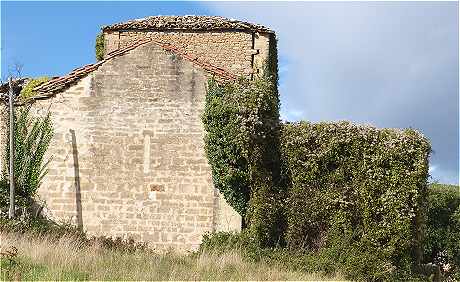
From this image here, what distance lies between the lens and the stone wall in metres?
25.8

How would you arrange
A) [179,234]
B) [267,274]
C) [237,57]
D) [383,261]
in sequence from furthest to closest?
[237,57] → [179,234] → [383,261] → [267,274]

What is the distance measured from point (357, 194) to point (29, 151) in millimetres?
9309

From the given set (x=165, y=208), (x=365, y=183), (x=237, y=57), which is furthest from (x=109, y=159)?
(x=237, y=57)

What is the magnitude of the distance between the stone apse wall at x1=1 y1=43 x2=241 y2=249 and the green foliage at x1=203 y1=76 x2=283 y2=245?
461mm

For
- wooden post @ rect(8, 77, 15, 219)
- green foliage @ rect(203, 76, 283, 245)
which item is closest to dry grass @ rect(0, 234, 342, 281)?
green foliage @ rect(203, 76, 283, 245)

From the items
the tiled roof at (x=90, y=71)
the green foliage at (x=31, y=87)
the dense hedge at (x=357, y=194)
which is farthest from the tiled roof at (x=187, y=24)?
the dense hedge at (x=357, y=194)

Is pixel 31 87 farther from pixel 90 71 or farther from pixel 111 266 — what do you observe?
pixel 111 266

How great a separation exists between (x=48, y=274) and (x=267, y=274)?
512cm

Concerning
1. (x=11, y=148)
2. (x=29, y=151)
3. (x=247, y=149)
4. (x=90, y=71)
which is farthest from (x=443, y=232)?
(x=11, y=148)

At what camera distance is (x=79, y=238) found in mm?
17406

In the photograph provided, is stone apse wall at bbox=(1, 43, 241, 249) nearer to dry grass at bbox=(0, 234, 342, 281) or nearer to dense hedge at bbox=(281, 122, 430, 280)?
dry grass at bbox=(0, 234, 342, 281)

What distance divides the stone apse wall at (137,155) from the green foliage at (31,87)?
0.44 m

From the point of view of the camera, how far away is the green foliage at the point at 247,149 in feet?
57.3

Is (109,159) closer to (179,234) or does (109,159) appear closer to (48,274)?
(179,234)
